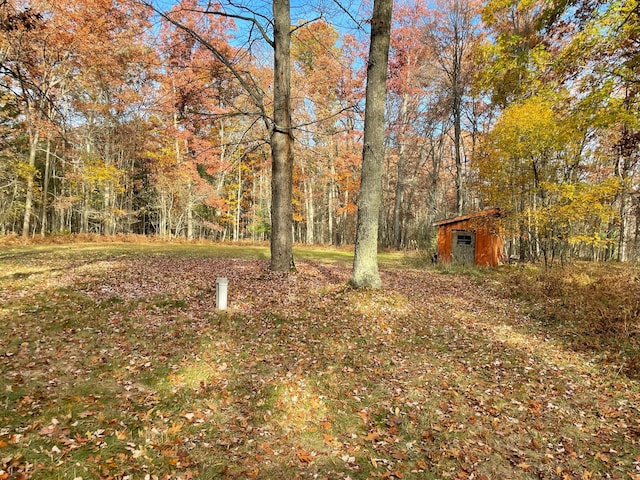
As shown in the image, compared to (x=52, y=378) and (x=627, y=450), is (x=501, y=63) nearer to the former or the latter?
(x=627, y=450)

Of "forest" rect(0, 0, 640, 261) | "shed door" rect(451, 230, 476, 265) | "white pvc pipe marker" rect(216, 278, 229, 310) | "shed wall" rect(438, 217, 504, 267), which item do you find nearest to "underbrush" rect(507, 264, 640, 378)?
"forest" rect(0, 0, 640, 261)

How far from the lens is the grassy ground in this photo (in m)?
3.13

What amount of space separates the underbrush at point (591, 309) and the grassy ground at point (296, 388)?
0.10 metres

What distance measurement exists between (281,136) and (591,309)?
846 cm

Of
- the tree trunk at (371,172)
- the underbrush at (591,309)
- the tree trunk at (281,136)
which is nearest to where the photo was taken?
the underbrush at (591,309)

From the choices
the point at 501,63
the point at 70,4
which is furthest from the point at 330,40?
the point at 501,63

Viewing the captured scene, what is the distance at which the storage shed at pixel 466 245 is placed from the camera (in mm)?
17562

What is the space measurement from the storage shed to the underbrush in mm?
6315

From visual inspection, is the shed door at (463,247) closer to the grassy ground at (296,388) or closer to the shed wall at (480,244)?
the shed wall at (480,244)

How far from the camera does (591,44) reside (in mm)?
6430

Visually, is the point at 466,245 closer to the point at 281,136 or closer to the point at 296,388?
the point at 281,136

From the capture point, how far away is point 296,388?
4340mm

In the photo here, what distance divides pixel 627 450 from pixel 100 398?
5.66 metres

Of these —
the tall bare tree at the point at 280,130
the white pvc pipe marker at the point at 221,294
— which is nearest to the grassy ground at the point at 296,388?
the white pvc pipe marker at the point at 221,294
